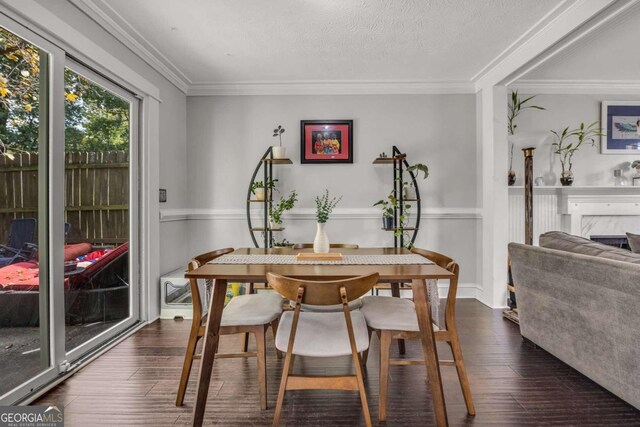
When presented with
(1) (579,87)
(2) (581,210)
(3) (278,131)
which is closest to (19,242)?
(3) (278,131)

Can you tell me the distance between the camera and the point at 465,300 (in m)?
3.97

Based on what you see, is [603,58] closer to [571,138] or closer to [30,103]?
[571,138]

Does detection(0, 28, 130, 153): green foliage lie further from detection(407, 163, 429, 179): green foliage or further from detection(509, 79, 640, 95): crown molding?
detection(509, 79, 640, 95): crown molding

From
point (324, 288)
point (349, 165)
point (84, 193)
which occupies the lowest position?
point (324, 288)

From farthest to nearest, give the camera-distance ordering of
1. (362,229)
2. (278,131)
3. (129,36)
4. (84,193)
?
(362,229) → (278,131) → (129,36) → (84,193)

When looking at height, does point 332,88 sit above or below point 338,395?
above

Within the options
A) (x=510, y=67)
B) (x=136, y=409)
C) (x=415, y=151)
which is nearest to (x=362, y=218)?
(x=415, y=151)

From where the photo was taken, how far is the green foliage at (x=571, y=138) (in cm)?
405

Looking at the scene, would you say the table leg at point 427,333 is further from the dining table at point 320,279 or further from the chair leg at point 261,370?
the chair leg at point 261,370

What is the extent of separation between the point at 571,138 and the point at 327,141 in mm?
2807

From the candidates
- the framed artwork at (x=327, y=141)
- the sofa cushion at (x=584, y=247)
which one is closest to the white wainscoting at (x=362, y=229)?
the framed artwork at (x=327, y=141)

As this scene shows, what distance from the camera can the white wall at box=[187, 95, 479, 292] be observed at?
4.11m

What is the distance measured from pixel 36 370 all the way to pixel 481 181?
4.16m

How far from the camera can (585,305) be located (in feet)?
6.49
